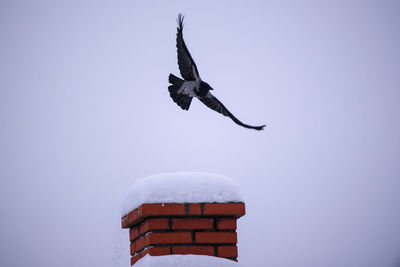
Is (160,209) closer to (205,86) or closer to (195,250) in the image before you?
(195,250)

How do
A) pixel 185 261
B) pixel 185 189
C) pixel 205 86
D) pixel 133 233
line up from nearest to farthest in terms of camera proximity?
1. pixel 185 261
2. pixel 185 189
3. pixel 133 233
4. pixel 205 86

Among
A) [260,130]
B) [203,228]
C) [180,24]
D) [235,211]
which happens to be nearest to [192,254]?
[203,228]

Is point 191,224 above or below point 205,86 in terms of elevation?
below

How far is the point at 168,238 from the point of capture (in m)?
2.30

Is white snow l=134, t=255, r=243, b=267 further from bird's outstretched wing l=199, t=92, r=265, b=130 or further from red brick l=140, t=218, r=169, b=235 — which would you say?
bird's outstretched wing l=199, t=92, r=265, b=130

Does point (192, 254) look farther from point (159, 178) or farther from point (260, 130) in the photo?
point (260, 130)

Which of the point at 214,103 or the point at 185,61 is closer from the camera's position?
the point at 185,61

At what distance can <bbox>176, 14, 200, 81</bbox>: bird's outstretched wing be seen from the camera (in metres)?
4.89

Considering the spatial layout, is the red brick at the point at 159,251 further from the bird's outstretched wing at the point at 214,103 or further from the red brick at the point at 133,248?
the bird's outstretched wing at the point at 214,103

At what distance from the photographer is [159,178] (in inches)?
94.7

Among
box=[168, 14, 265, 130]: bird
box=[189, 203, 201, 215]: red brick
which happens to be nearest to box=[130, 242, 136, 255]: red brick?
box=[189, 203, 201, 215]: red brick

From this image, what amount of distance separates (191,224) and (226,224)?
175mm

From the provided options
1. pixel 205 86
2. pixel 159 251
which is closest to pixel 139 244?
pixel 159 251

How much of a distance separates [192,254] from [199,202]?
0.80 feet
